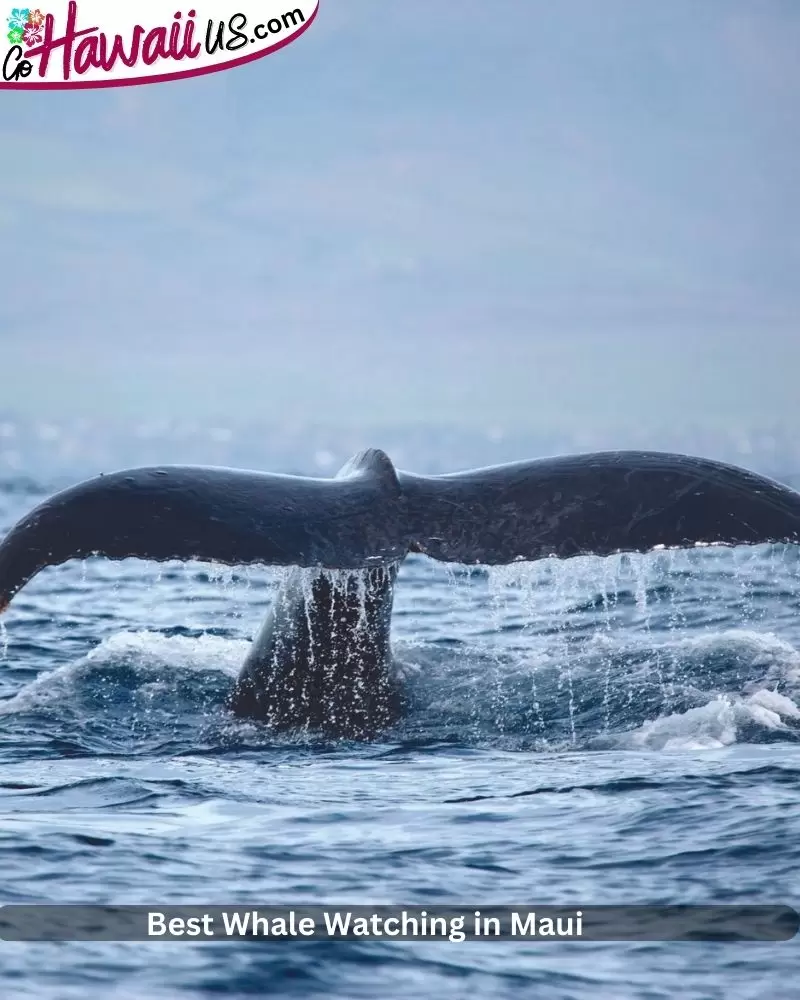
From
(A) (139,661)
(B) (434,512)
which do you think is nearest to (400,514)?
(B) (434,512)

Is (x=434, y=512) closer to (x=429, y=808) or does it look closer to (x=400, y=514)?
(x=400, y=514)

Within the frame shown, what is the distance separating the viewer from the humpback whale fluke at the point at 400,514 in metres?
6.25

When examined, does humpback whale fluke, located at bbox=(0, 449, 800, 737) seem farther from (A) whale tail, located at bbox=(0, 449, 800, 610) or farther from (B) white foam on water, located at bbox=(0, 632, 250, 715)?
(B) white foam on water, located at bbox=(0, 632, 250, 715)

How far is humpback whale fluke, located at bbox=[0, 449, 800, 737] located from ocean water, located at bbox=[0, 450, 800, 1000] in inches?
8.9

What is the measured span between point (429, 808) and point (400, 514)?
1.22 metres

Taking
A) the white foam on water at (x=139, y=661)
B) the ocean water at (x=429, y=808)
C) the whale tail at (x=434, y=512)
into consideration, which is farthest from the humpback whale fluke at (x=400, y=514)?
the white foam on water at (x=139, y=661)

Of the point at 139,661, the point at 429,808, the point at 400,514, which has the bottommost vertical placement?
the point at 429,808

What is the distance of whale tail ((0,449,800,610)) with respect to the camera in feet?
20.9

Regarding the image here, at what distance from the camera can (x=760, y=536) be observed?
661 cm

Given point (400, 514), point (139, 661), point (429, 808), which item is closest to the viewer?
point (429, 808)

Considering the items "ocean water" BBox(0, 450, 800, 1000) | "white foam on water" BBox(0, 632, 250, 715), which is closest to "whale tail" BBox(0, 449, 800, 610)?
"ocean water" BBox(0, 450, 800, 1000)

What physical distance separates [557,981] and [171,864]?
1.63 meters

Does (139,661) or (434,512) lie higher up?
(434,512)

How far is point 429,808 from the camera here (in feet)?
22.3
